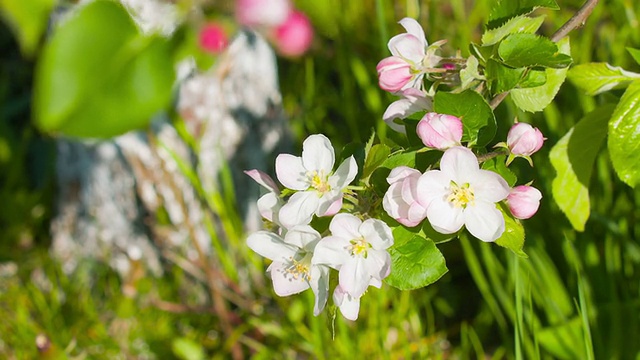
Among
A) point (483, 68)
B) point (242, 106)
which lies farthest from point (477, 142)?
point (242, 106)

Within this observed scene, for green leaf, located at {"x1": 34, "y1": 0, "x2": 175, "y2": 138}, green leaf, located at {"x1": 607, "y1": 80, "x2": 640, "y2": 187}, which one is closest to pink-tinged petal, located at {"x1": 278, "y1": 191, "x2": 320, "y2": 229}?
green leaf, located at {"x1": 607, "y1": 80, "x2": 640, "y2": 187}

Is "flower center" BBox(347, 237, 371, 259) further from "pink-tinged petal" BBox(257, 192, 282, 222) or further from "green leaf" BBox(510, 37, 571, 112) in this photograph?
"green leaf" BBox(510, 37, 571, 112)

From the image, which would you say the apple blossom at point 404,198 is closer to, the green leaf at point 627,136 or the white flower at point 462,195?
the white flower at point 462,195

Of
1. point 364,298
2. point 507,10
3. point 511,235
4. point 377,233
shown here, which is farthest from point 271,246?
point 364,298

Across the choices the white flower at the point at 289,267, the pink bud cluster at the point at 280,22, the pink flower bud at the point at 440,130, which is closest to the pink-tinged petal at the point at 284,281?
the white flower at the point at 289,267

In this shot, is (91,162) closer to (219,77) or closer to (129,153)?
(129,153)
